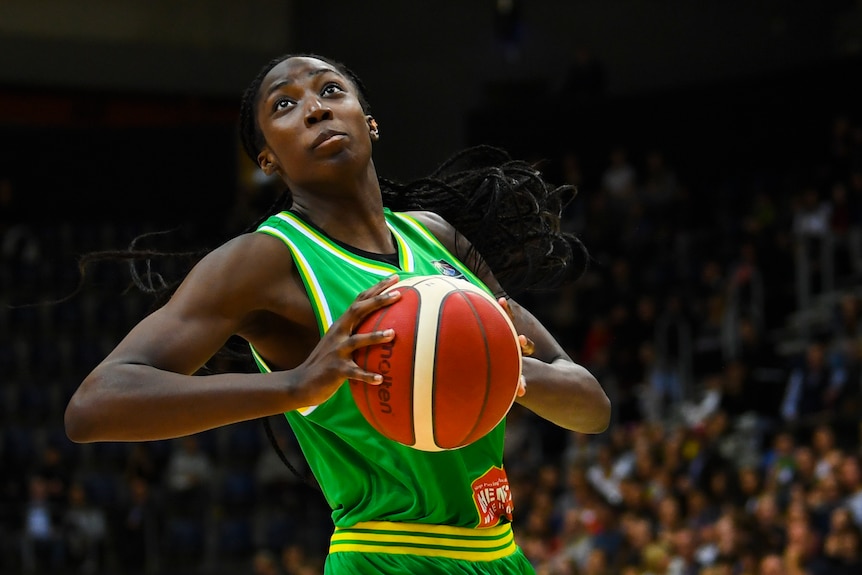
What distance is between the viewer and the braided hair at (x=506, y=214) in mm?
3941

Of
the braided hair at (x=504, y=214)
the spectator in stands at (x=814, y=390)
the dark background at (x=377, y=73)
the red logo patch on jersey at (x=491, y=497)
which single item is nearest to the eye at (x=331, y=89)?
the braided hair at (x=504, y=214)

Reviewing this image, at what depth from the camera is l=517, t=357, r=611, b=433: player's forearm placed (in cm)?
343

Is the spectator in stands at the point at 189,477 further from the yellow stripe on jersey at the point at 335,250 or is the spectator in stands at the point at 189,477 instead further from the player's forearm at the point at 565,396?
the yellow stripe on jersey at the point at 335,250

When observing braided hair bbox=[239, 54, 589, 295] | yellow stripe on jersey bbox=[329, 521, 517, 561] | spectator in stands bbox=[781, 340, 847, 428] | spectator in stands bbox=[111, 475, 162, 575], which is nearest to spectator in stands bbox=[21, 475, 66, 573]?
spectator in stands bbox=[111, 475, 162, 575]

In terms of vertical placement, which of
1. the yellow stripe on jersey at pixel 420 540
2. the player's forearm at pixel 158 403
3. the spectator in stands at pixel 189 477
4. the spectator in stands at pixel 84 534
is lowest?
the spectator in stands at pixel 84 534

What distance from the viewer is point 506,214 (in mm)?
3959

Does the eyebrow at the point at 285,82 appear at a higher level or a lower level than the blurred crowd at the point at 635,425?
higher

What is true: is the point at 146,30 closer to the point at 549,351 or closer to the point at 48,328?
the point at 48,328

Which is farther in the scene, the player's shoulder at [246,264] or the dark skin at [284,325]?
the player's shoulder at [246,264]

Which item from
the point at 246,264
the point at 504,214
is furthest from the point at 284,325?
the point at 504,214

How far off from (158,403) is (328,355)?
38 cm

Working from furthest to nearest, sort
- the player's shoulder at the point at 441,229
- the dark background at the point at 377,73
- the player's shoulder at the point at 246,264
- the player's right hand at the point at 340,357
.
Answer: the dark background at the point at 377,73 < the player's shoulder at the point at 441,229 < the player's shoulder at the point at 246,264 < the player's right hand at the point at 340,357

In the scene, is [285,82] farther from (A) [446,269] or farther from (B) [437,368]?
(B) [437,368]

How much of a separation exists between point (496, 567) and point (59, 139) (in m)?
19.4
